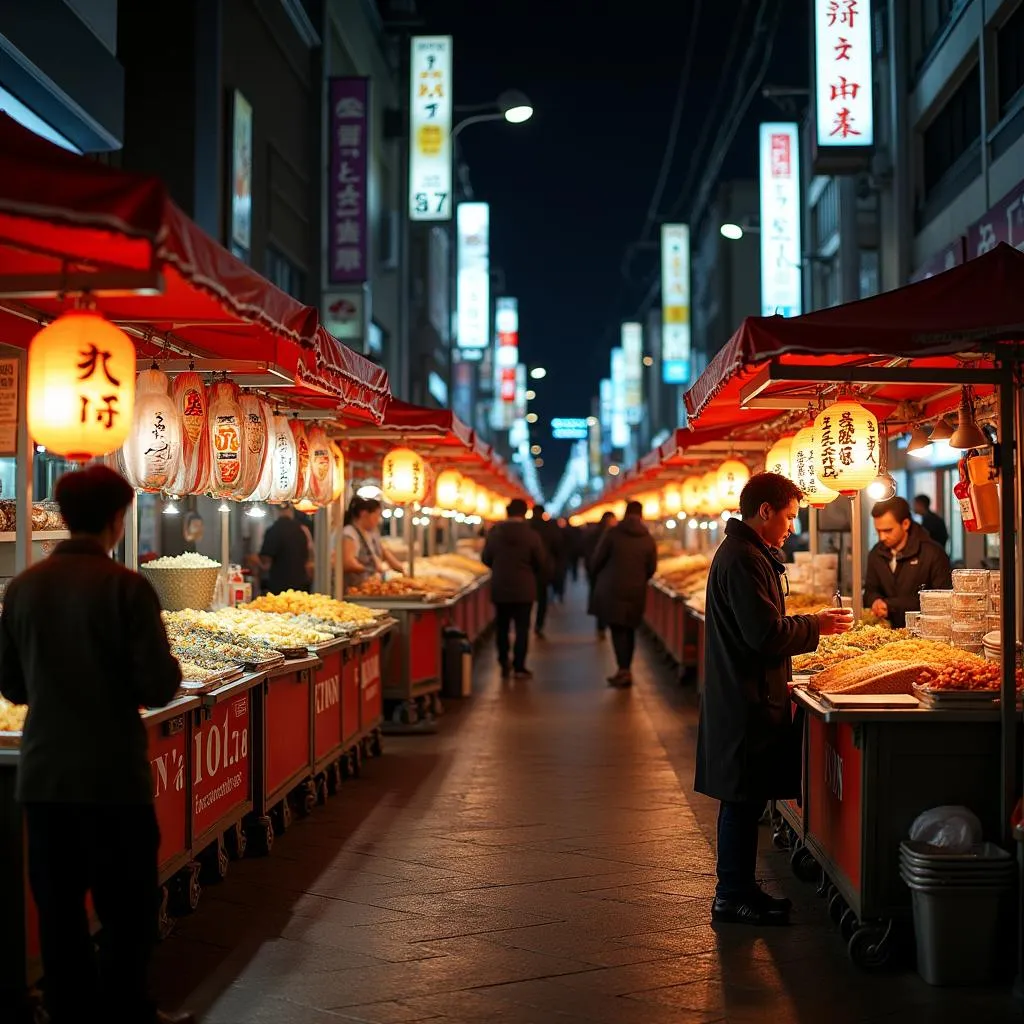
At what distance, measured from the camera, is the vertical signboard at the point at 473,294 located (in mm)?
39062

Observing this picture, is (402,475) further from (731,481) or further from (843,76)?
(843,76)

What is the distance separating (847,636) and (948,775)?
2.54 meters

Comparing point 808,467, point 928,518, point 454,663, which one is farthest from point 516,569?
point 808,467

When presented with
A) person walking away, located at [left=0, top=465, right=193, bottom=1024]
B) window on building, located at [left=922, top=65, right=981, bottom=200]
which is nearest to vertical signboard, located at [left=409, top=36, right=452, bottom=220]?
window on building, located at [left=922, top=65, right=981, bottom=200]

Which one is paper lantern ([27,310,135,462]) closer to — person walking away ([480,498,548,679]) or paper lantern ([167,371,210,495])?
paper lantern ([167,371,210,495])

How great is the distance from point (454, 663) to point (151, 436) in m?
8.68

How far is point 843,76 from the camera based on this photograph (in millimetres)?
18141

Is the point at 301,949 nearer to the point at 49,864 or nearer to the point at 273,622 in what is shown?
the point at 49,864

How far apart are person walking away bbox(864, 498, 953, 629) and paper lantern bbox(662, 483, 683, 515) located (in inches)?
381

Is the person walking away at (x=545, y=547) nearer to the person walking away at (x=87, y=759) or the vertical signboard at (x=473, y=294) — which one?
the vertical signboard at (x=473, y=294)

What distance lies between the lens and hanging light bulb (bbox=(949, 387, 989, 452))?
22.8 ft

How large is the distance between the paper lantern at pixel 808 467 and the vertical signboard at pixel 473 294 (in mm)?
30087

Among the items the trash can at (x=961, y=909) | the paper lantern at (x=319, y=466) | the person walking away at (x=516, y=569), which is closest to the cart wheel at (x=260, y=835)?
the paper lantern at (x=319, y=466)

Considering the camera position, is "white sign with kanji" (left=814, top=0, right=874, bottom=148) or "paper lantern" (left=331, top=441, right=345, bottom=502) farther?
"white sign with kanji" (left=814, top=0, right=874, bottom=148)
